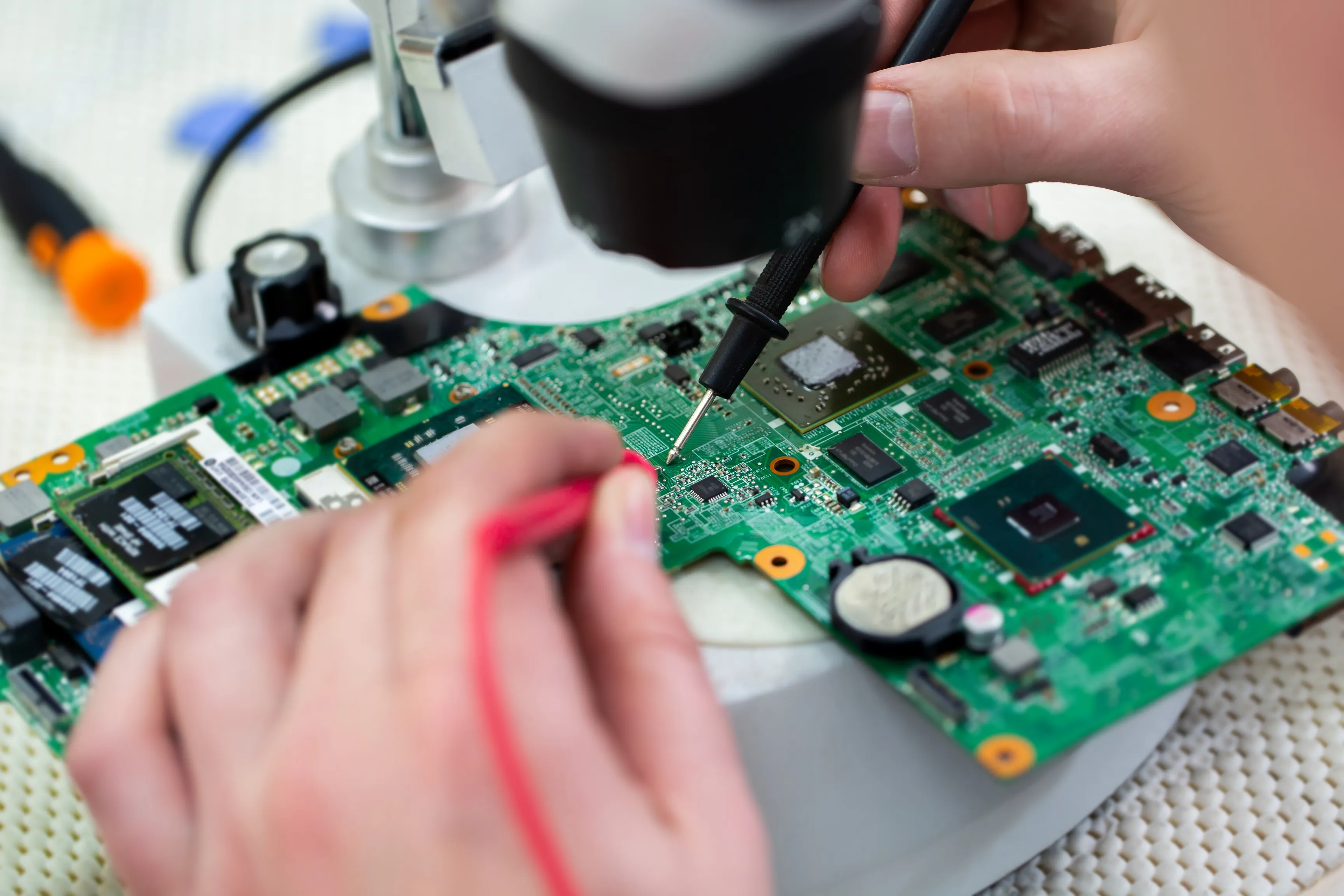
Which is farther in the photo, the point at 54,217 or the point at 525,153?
the point at 54,217

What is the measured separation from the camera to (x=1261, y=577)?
1140mm

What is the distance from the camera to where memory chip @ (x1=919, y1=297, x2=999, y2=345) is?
142 cm

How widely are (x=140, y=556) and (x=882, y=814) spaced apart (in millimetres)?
658

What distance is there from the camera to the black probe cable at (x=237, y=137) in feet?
6.13

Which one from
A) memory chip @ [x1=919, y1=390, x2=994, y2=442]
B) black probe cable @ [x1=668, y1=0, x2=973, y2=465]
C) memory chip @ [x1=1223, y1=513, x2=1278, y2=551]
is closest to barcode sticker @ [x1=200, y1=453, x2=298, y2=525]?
black probe cable @ [x1=668, y1=0, x2=973, y2=465]

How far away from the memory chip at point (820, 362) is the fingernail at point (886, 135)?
179mm

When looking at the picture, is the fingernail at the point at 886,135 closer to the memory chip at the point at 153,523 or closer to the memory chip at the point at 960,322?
the memory chip at the point at 960,322

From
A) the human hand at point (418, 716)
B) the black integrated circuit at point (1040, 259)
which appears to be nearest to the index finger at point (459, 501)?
the human hand at point (418, 716)

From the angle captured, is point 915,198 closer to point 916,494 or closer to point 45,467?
point 916,494

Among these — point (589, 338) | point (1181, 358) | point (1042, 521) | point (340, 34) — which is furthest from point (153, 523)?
point (340, 34)

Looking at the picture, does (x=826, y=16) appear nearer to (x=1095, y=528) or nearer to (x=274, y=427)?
(x=1095, y=528)

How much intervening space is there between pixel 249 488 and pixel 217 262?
92 centimetres

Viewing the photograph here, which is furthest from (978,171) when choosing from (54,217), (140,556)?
(54,217)

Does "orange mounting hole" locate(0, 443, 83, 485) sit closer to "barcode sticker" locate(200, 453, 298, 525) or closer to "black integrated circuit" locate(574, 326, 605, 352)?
"barcode sticker" locate(200, 453, 298, 525)
